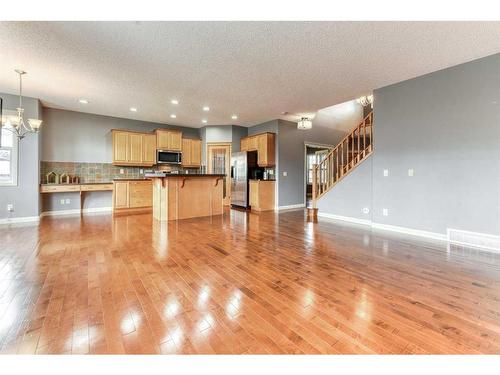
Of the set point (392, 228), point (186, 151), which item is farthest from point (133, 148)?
point (392, 228)

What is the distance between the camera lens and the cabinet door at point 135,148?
675cm

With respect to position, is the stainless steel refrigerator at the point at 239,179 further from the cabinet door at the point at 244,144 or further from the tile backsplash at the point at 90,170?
the tile backsplash at the point at 90,170

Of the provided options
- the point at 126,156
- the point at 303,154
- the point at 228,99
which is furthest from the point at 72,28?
the point at 303,154

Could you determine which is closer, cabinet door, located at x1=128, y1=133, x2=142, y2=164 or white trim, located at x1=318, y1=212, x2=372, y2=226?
white trim, located at x1=318, y1=212, x2=372, y2=226

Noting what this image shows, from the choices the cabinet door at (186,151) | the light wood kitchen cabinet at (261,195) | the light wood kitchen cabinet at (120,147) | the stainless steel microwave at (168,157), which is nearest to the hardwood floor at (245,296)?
the light wood kitchen cabinet at (261,195)

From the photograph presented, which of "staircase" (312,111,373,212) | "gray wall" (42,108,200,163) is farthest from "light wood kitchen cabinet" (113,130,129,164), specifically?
"staircase" (312,111,373,212)

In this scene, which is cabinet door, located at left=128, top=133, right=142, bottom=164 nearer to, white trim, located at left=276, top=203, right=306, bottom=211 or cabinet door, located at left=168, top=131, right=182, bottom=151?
cabinet door, located at left=168, top=131, right=182, bottom=151

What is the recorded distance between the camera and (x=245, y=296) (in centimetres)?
196

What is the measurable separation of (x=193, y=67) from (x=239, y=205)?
15.2 feet

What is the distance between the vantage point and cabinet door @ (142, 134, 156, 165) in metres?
6.96

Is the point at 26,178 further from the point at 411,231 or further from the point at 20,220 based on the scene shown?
the point at 411,231

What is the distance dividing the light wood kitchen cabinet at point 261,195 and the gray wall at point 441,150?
2.98 m

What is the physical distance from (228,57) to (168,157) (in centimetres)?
470
